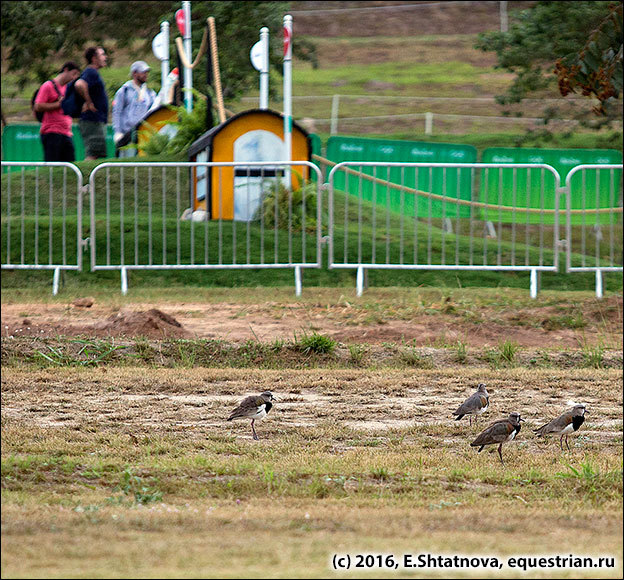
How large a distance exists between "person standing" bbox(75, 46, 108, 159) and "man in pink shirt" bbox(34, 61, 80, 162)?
0.97ft

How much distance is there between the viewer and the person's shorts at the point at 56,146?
1466cm

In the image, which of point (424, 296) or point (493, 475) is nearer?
point (493, 475)

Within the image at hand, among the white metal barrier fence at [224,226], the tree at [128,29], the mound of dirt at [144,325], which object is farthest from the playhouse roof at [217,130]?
the tree at [128,29]

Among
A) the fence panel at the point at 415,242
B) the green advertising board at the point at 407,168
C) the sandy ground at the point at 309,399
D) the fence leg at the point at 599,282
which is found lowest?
the sandy ground at the point at 309,399

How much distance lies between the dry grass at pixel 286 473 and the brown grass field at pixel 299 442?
0.06ft

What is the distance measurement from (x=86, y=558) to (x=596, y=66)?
10.7m

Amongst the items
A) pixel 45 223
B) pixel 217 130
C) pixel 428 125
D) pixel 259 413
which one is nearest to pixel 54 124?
pixel 45 223

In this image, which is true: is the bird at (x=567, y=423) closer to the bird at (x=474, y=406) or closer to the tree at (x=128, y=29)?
the bird at (x=474, y=406)

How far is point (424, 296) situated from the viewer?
473 inches

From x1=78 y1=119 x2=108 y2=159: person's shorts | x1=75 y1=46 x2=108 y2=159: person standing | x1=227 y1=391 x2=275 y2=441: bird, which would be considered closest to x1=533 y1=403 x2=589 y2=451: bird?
x1=227 y1=391 x2=275 y2=441: bird

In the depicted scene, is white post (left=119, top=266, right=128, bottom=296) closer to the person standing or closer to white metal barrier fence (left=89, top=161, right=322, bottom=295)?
white metal barrier fence (left=89, top=161, right=322, bottom=295)

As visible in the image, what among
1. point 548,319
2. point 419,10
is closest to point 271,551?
point 548,319

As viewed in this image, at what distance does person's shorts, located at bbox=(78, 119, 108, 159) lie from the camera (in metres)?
15.0

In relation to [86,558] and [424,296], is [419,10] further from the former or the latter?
[86,558]
